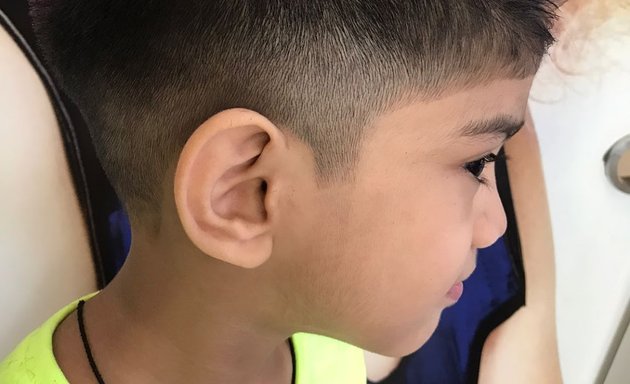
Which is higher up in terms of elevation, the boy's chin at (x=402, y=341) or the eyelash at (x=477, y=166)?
the eyelash at (x=477, y=166)

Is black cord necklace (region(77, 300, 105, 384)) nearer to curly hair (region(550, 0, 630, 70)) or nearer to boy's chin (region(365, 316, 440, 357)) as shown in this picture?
boy's chin (region(365, 316, 440, 357))

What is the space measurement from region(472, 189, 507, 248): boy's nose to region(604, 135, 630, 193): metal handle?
402 mm

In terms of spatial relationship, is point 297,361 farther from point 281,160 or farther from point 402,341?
point 281,160

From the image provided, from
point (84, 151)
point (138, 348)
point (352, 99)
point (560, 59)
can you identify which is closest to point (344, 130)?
point (352, 99)

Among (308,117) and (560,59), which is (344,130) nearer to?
(308,117)

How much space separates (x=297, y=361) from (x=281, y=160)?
0.36 meters

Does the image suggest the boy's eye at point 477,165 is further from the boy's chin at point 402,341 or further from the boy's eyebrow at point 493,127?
the boy's chin at point 402,341

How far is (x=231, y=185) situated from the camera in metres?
0.52

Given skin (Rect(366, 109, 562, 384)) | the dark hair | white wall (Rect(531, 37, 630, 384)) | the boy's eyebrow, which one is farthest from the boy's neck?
white wall (Rect(531, 37, 630, 384))

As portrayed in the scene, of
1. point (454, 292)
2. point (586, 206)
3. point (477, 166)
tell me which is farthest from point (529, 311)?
point (477, 166)

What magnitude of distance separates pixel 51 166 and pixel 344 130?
16.9 inches

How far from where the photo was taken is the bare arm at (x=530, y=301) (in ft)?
3.25

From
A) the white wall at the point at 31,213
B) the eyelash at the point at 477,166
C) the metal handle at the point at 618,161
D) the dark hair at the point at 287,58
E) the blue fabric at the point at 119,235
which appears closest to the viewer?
the dark hair at the point at 287,58

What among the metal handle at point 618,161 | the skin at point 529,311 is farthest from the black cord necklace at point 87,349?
the metal handle at point 618,161
